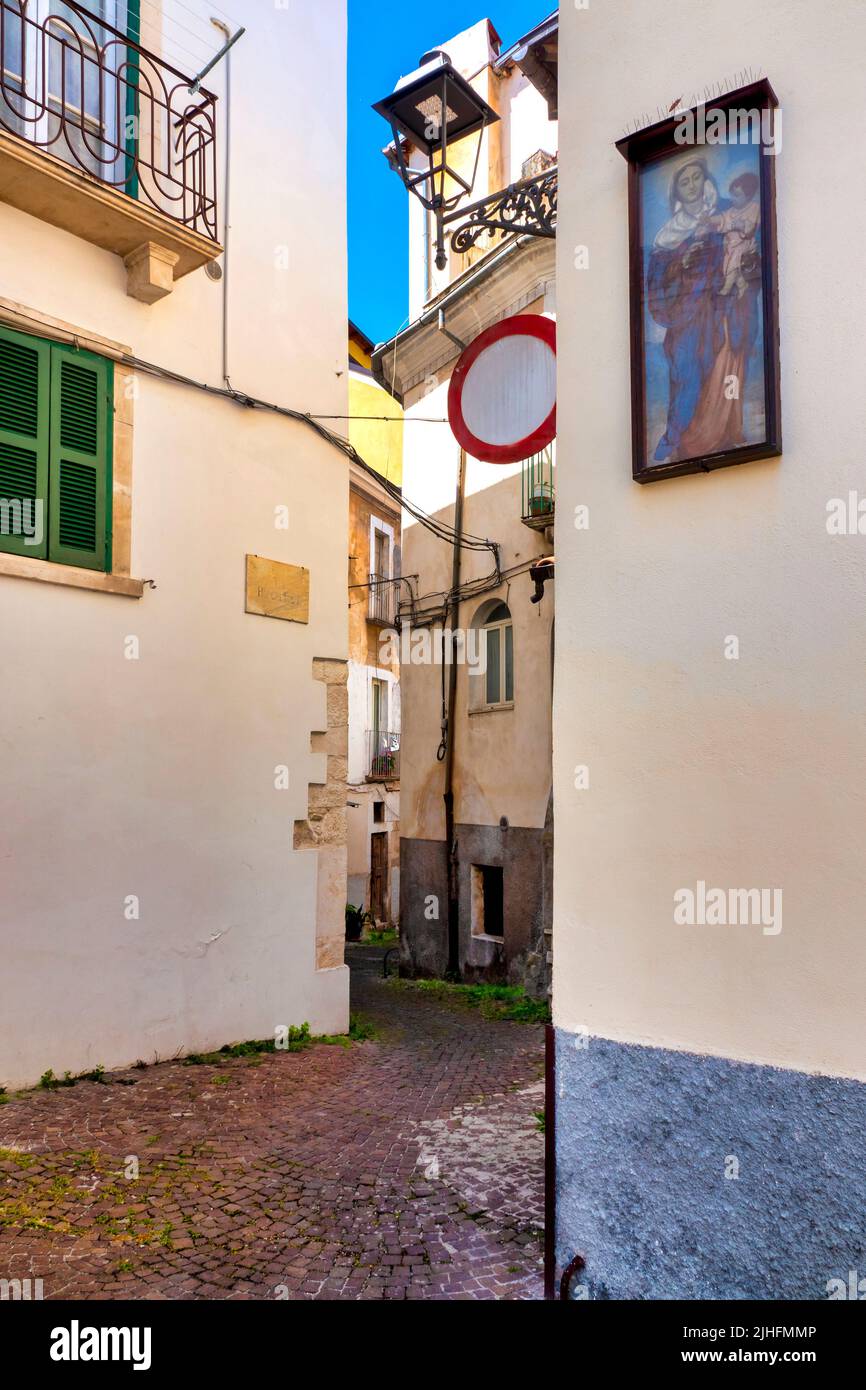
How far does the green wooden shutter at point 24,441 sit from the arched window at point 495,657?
26.9ft

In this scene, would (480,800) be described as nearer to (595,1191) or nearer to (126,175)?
(126,175)

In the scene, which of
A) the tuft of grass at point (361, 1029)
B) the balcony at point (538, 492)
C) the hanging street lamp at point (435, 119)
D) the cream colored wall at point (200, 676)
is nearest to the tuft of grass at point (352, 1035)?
the tuft of grass at point (361, 1029)

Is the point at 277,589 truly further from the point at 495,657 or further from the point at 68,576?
the point at 495,657

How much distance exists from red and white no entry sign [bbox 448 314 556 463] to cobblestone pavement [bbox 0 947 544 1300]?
11.2ft

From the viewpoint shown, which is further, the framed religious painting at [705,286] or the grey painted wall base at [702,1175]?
the framed religious painting at [705,286]

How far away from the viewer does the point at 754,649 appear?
3.23m

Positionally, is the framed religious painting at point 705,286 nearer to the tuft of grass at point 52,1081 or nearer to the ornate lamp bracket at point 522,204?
the ornate lamp bracket at point 522,204

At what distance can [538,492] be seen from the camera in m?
13.4

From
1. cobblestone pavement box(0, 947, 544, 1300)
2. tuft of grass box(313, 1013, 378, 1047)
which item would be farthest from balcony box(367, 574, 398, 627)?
cobblestone pavement box(0, 947, 544, 1300)

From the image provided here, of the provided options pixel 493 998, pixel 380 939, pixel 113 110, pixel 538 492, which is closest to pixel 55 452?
pixel 113 110

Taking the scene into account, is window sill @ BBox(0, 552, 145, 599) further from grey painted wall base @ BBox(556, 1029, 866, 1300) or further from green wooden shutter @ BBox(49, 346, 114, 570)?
grey painted wall base @ BBox(556, 1029, 866, 1300)

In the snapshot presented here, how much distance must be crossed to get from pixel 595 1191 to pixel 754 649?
187 centimetres

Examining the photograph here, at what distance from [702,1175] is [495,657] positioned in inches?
463

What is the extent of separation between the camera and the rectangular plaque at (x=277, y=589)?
848cm
